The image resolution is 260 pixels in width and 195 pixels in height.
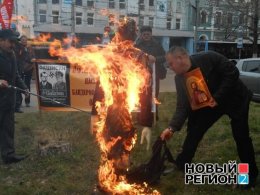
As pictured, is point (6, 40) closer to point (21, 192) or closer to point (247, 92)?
point (21, 192)

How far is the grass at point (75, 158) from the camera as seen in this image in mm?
5539

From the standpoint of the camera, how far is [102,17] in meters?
57.3

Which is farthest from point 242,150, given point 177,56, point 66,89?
point 66,89

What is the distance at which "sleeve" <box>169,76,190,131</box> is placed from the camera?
518cm

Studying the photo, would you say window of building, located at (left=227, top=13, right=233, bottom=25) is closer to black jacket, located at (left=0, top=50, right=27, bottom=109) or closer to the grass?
the grass

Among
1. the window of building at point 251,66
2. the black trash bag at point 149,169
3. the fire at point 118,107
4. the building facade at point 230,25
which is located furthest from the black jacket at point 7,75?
the building facade at point 230,25

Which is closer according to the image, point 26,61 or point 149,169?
point 149,169

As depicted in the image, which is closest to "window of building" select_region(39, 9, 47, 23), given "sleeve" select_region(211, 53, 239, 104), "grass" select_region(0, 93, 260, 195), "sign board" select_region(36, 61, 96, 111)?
"grass" select_region(0, 93, 260, 195)

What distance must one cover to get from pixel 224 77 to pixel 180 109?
0.70 meters

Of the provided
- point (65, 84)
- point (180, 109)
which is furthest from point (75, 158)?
point (65, 84)

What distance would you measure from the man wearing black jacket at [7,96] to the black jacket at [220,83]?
284cm

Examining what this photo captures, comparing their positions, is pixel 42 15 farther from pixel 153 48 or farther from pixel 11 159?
pixel 11 159

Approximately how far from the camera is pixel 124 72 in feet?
15.6

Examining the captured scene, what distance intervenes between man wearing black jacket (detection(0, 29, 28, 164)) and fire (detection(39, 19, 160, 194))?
6.61 feet
